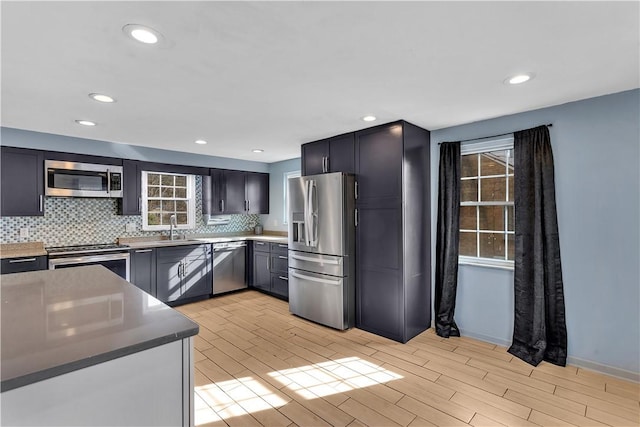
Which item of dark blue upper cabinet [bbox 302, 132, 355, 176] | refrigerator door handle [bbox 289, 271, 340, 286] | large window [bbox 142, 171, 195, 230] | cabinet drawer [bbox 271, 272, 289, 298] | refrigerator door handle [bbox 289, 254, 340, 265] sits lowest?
cabinet drawer [bbox 271, 272, 289, 298]

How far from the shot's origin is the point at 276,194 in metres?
6.04

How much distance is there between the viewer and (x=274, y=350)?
10.3 ft

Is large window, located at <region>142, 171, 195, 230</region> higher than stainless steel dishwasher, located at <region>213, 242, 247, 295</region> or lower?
higher

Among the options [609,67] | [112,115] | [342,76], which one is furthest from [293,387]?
[609,67]

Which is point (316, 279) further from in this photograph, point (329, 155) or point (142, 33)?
point (142, 33)

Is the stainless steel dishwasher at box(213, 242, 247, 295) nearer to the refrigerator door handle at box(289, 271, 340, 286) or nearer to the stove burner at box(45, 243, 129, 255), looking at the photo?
the stove burner at box(45, 243, 129, 255)

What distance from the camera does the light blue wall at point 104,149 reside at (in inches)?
143

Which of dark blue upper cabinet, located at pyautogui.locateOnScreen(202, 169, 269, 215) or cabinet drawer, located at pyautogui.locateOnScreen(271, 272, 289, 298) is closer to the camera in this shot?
cabinet drawer, located at pyautogui.locateOnScreen(271, 272, 289, 298)

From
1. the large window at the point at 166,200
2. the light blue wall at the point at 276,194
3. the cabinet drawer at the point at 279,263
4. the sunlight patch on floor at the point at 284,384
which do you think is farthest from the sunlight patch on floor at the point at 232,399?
the light blue wall at the point at 276,194

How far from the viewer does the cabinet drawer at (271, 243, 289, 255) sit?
4742mm

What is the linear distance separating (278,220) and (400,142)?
3.26 m

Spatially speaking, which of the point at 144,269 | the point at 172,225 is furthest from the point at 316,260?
the point at 172,225

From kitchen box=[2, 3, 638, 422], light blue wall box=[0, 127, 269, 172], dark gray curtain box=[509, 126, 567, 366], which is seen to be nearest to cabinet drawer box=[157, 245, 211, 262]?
light blue wall box=[0, 127, 269, 172]

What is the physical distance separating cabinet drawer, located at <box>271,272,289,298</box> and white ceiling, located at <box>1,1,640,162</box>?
2.47m
